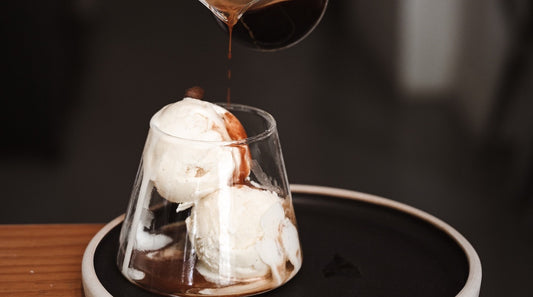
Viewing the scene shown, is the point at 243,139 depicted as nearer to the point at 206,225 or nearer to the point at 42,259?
the point at 206,225

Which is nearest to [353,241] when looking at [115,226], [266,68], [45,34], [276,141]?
[276,141]

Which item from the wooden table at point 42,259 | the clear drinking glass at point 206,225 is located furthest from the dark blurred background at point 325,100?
the clear drinking glass at point 206,225

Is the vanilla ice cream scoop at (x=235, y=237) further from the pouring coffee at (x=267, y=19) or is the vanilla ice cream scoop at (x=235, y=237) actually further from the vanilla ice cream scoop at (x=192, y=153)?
the pouring coffee at (x=267, y=19)

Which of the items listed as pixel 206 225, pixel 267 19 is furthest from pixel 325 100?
pixel 206 225

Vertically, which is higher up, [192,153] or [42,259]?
[192,153]

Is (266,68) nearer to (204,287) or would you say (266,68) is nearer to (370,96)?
(370,96)

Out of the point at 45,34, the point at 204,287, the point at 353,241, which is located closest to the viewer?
the point at 204,287
